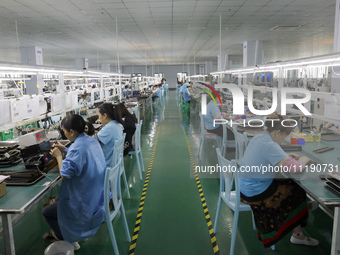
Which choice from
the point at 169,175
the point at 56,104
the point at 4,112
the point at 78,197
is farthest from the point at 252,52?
the point at 78,197

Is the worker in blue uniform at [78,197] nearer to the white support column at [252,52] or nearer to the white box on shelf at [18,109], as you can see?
the white box on shelf at [18,109]

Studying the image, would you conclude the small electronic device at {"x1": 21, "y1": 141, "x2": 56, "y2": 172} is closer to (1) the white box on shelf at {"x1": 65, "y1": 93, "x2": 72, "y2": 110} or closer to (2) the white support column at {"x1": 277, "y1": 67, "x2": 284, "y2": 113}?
(1) the white box on shelf at {"x1": 65, "y1": 93, "x2": 72, "y2": 110}

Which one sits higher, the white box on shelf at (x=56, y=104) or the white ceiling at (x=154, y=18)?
the white ceiling at (x=154, y=18)

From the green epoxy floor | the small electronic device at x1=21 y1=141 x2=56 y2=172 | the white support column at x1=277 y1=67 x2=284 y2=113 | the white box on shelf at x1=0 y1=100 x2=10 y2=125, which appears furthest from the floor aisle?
the white box on shelf at x1=0 y1=100 x2=10 y2=125

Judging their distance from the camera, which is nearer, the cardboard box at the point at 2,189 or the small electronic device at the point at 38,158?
the cardboard box at the point at 2,189

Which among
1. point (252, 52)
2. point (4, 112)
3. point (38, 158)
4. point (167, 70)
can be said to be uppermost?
point (167, 70)

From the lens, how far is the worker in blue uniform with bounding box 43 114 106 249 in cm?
208

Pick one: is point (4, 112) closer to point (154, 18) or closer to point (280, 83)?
point (280, 83)

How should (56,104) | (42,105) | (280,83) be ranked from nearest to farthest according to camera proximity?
(280,83), (42,105), (56,104)

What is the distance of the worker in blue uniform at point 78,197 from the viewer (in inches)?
81.8

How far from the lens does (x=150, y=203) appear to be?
11.2 ft

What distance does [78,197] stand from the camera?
2096mm

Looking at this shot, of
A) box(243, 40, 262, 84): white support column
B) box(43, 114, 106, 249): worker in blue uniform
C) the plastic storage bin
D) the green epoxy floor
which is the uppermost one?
box(243, 40, 262, 84): white support column

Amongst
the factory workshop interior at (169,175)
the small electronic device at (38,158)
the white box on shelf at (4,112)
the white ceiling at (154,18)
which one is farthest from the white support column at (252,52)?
the small electronic device at (38,158)
